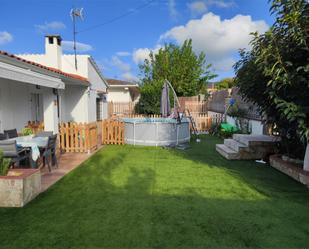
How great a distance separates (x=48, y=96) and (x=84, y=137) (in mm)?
1845

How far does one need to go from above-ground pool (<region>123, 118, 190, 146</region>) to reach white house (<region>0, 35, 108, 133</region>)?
119 inches

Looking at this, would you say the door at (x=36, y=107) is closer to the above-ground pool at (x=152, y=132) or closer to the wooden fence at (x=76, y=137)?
the wooden fence at (x=76, y=137)

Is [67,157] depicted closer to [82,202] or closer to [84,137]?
[84,137]

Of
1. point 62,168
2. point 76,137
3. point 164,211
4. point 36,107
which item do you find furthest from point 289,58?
point 36,107

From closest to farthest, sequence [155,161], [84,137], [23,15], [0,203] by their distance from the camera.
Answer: [0,203]
[155,161]
[84,137]
[23,15]

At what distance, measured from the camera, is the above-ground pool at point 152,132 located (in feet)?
34.3

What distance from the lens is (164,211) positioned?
415cm

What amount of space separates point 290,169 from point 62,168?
584cm

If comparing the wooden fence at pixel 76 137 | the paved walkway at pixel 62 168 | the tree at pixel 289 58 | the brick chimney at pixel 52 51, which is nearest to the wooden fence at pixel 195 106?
the brick chimney at pixel 52 51

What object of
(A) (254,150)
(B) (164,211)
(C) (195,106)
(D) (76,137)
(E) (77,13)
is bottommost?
(B) (164,211)

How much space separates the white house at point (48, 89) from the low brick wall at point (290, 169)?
21.5ft

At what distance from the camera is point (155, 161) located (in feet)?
25.4

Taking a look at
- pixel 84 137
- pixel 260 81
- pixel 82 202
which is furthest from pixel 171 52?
pixel 82 202

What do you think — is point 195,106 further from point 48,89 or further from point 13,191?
point 13,191
